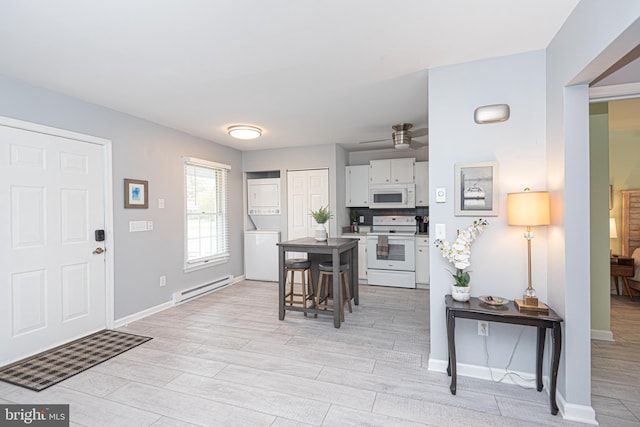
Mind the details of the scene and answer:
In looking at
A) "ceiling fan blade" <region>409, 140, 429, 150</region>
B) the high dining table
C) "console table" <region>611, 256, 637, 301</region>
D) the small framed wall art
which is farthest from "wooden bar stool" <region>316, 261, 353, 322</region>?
"console table" <region>611, 256, 637, 301</region>

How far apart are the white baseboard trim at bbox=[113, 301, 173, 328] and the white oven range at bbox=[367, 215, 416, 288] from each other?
3.20 metres

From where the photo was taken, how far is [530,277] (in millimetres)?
2133

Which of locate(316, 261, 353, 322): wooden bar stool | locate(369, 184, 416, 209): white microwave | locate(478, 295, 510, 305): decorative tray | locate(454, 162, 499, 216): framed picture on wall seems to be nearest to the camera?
locate(478, 295, 510, 305): decorative tray

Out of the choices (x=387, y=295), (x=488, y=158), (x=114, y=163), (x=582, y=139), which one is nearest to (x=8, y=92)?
(x=114, y=163)

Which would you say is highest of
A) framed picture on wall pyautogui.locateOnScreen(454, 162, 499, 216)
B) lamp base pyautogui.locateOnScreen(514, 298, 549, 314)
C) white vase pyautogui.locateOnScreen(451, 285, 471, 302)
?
framed picture on wall pyautogui.locateOnScreen(454, 162, 499, 216)

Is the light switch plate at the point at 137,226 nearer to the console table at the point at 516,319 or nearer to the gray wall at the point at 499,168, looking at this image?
the gray wall at the point at 499,168

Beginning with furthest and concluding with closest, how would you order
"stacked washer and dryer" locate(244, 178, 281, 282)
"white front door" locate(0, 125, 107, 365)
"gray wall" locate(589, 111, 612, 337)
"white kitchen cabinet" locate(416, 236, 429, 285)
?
"stacked washer and dryer" locate(244, 178, 281, 282)
"white kitchen cabinet" locate(416, 236, 429, 285)
"gray wall" locate(589, 111, 612, 337)
"white front door" locate(0, 125, 107, 365)

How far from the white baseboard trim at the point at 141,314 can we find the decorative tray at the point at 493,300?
3.79m

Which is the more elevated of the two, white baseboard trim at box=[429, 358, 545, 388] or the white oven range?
the white oven range

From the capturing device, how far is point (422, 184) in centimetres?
533

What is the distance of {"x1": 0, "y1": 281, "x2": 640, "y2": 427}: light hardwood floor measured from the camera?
192 cm

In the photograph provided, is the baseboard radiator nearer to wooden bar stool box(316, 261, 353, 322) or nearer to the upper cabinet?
wooden bar stool box(316, 261, 353, 322)

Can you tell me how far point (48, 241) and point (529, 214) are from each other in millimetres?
4113

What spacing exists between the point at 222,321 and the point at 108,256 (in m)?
1.49
